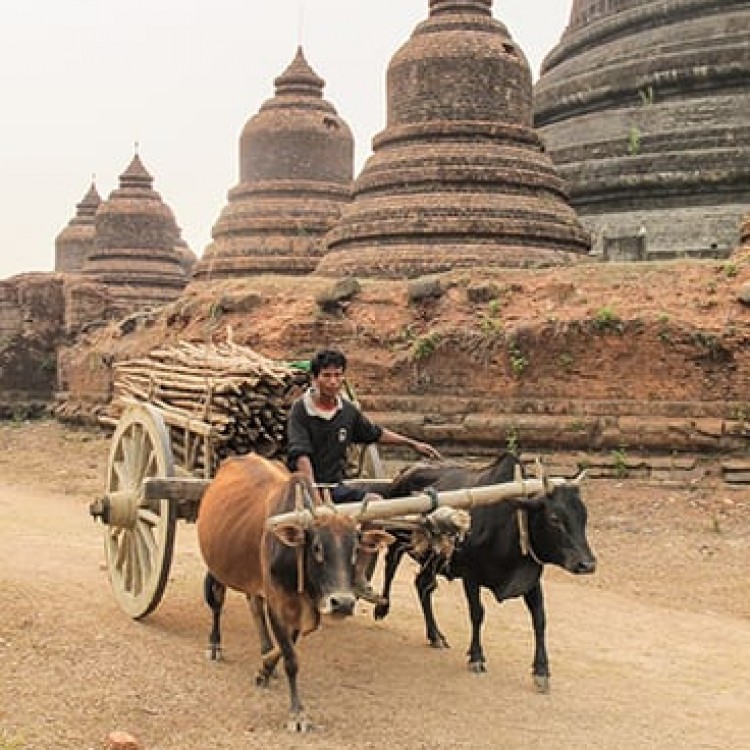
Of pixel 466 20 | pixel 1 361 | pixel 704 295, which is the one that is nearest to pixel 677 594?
pixel 704 295

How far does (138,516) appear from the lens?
6082mm

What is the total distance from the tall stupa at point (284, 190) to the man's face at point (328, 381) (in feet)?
47.1

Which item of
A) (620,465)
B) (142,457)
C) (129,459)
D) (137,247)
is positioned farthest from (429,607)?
(137,247)

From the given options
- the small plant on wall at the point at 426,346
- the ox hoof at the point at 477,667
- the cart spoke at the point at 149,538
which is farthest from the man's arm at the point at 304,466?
the small plant on wall at the point at 426,346

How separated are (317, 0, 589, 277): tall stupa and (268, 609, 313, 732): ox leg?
9386 millimetres

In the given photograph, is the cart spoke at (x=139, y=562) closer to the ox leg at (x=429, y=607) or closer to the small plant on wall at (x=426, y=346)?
the ox leg at (x=429, y=607)

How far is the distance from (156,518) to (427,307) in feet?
20.9

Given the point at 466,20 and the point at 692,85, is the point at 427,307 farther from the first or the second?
the point at 692,85

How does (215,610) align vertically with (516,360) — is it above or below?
below

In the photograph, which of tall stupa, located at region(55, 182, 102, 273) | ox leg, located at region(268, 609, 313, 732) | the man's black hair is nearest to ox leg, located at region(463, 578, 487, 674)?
ox leg, located at region(268, 609, 313, 732)

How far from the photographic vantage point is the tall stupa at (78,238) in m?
32.1

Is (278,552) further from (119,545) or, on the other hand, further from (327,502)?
(119,545)

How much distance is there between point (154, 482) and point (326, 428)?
2.96 ft

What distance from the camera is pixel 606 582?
802 centimetres
